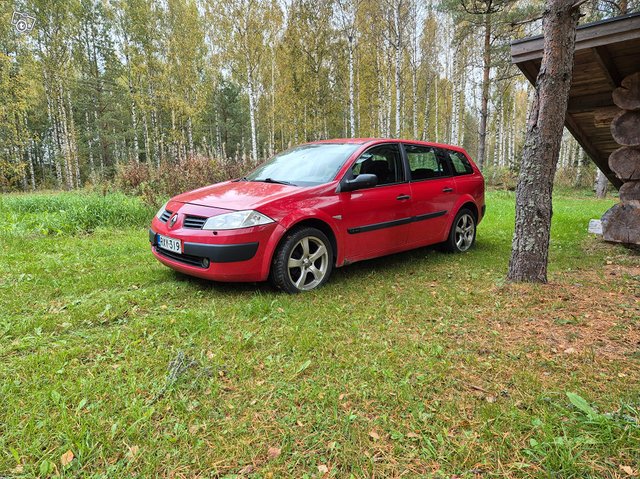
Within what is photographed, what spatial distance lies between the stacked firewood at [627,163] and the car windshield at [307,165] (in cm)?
387

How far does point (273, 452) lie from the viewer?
5.82 ft

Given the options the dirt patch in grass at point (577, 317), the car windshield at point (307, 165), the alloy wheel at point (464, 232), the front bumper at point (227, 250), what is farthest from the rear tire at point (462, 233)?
the front bumper at point (227, 250)

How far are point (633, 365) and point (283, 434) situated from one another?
7.37 feet

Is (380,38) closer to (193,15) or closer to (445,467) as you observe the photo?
(193,15)

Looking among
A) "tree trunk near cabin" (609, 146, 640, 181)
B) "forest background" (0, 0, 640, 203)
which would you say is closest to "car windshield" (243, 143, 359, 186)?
"tree trunk near cabin" (609, 146, 640, 181)

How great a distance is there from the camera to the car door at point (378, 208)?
417cm

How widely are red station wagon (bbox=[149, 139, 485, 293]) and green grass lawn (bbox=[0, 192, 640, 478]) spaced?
34 centimetres

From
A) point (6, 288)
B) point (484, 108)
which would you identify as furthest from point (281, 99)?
point (6, 288)

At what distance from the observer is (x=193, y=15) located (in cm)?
Answer: 2383

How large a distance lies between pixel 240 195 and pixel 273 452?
8.67 ft

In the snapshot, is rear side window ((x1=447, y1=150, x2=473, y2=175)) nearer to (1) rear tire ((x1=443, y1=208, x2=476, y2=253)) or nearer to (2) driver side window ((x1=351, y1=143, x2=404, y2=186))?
(1) rear tire ((x1=443, y1=208, x2=476, y2=253))

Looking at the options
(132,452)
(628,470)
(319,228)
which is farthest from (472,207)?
(132,452)

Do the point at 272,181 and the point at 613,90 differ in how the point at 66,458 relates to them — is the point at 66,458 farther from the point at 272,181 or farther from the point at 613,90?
the point at 613,90

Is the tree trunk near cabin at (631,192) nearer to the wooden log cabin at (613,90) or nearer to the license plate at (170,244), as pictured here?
the wooden log cabin at (613,90)
